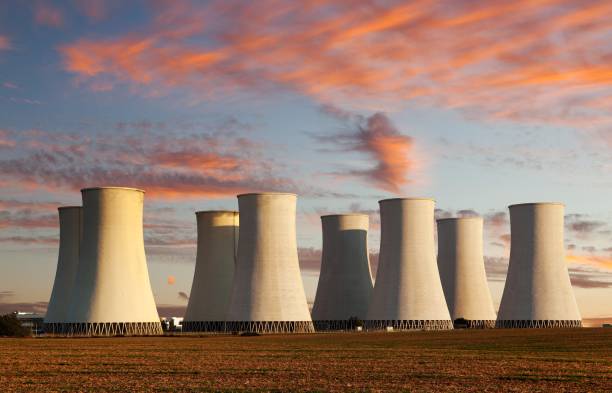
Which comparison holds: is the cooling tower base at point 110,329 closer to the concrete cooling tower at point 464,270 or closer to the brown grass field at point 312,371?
the brown grass field at point 312,371

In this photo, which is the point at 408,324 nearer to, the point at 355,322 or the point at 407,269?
the point at 407,269

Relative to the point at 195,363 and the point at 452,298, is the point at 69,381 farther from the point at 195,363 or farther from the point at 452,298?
the point at 452,298

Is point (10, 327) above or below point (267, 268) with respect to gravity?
below

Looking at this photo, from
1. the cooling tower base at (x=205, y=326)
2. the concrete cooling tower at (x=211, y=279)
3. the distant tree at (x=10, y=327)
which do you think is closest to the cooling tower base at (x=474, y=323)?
the concrete cooling tower at (x=211, y=279)

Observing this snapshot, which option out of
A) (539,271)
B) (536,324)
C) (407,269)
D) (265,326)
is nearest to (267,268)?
(265,326)

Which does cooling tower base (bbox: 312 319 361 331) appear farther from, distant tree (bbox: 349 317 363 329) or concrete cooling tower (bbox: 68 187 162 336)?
concrete cooling tower (bbox: 68 187 162 336)
